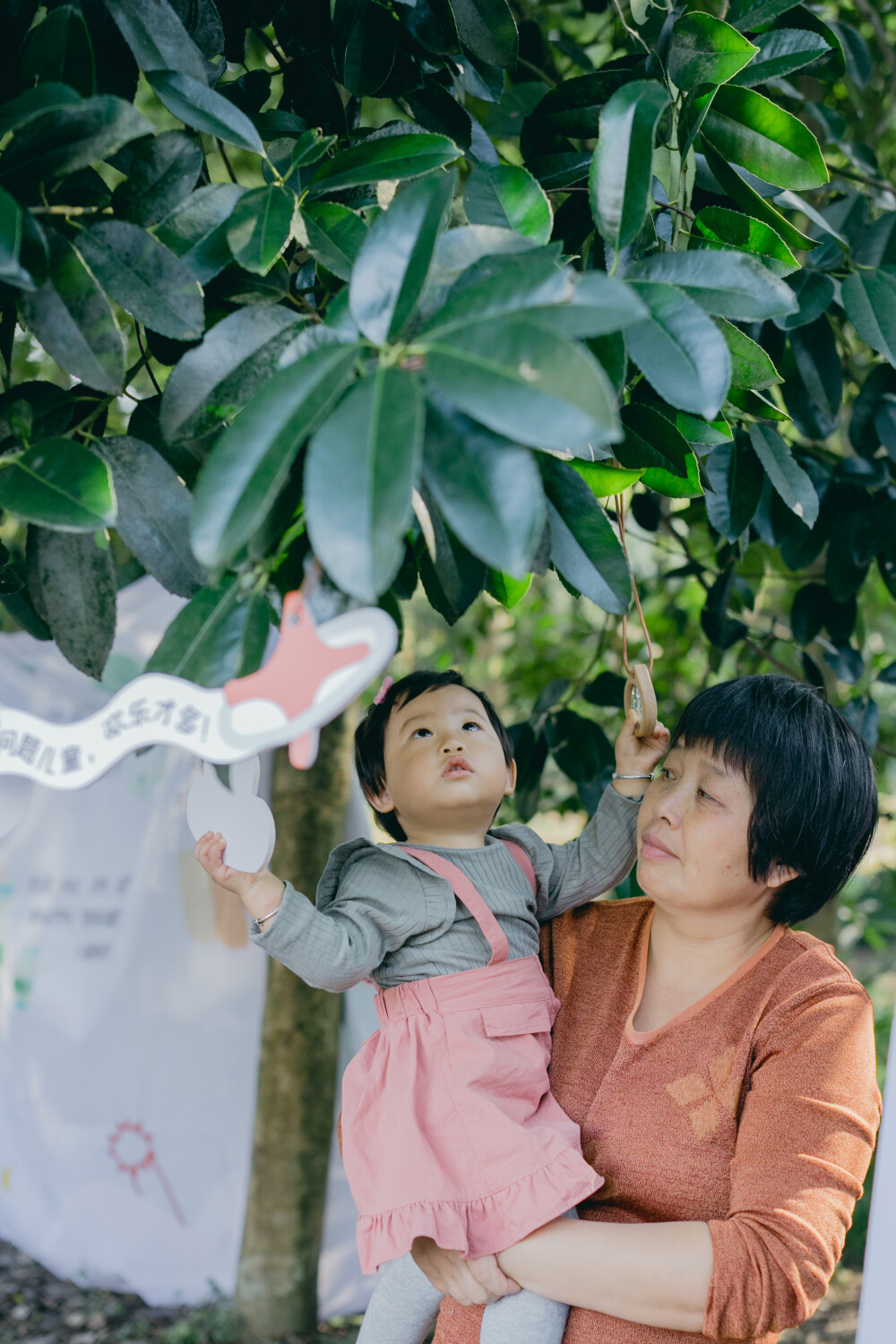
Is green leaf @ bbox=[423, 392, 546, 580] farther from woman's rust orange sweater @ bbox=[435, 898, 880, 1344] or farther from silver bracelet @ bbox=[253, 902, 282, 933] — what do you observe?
woman's rust orange sweater @ bbox=[435, 898, 880, 1344]

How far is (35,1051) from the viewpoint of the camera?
236 centimetres

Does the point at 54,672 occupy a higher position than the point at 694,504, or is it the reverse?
the point at 694,504

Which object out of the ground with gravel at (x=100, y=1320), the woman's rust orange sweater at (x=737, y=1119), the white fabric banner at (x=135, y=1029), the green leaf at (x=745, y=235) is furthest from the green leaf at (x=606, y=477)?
the ground with gravel at (x=100, y=1320)

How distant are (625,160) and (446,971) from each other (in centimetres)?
88

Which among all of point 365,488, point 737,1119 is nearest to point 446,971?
point 737,1119

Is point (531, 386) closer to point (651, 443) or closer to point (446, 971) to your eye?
point (651, 443)

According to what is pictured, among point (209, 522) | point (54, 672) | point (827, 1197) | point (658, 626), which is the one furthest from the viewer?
point (658, 626)

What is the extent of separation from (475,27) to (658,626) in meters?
2.08

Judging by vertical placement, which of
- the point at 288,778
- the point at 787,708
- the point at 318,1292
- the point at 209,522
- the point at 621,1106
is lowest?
the point at 318,1292

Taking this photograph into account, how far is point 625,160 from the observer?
0.79 metres

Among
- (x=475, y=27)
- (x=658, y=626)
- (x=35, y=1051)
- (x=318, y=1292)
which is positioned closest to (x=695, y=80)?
(x=475, y=27)

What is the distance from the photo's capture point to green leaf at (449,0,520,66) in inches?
43.6

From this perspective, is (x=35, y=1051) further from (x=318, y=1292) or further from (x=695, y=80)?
(x=695, y=80)

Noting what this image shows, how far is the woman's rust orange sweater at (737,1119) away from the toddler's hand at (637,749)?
23cm
